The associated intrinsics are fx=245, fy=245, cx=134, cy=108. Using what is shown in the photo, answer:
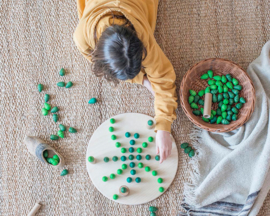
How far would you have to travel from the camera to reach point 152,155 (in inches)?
39.4

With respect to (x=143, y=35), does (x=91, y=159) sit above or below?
below

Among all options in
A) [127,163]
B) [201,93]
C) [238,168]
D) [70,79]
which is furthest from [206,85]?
[70,79]

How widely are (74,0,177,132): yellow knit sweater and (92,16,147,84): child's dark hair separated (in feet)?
0.18

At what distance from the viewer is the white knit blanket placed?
0.92m

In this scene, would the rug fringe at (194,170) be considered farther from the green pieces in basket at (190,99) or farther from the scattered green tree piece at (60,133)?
the scattered green tree piece at (60,133)

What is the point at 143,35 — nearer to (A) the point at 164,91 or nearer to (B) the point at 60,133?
(A) the point at 164,91

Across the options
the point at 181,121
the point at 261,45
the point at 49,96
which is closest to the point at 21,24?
the point at 49,96

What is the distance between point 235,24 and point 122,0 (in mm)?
617

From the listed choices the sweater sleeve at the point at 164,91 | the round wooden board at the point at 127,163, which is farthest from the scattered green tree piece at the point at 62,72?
the sweater sleeve at the point at 164,91

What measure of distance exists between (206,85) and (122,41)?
533 millimetres

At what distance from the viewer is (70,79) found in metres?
1.06

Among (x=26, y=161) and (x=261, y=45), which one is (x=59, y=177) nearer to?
(x=26, y=161)

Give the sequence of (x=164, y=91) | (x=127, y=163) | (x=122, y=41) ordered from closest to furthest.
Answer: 1. (x=122, y=41)
2. (x=164, y=91)
3. (x=127, y=163)

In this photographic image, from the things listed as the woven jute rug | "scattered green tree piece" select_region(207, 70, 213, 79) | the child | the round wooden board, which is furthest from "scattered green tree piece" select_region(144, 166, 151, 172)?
"scattered green tree piece" select_region(207, 70, 213, 79)
